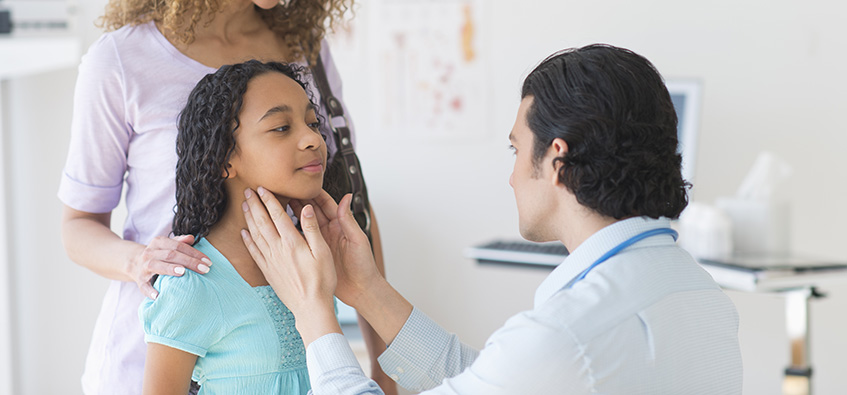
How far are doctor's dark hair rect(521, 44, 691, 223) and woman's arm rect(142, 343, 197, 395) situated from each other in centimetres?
58

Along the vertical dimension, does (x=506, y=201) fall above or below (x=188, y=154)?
below

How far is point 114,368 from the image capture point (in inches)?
49.3

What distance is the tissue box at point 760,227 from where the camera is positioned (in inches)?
102

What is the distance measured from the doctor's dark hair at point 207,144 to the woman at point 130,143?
5 centimetres

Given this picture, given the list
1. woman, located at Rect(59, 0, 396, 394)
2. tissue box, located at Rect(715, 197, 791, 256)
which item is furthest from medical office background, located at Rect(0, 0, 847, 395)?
woman, located at Rect(59, 0, 396, 394)

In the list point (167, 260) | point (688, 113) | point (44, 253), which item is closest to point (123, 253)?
point (167, 260)

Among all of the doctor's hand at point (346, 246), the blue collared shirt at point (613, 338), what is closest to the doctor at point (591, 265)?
the blue collared shirt at point (613, 338)

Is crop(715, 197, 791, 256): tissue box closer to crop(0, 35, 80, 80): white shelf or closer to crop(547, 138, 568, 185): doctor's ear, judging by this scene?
crop(547, 138, 568, 185): doctor's ear

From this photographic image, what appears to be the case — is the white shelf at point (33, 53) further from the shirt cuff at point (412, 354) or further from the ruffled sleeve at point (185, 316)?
the shirt cuff at point (412, 354)

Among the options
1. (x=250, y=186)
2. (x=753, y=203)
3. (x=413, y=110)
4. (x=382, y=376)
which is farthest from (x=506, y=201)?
(x=250, y=186)

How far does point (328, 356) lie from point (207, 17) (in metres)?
0.61

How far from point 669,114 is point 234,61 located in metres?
0.72

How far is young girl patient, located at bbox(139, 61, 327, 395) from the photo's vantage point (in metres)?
1.13

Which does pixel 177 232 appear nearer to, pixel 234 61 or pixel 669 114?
pixel 234 61
